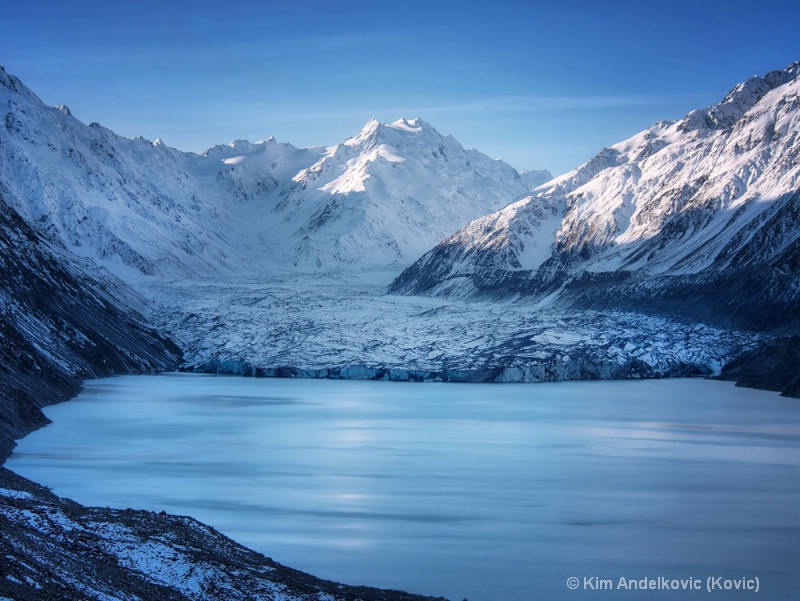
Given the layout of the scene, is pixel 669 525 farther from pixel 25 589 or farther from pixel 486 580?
pixel 25 589

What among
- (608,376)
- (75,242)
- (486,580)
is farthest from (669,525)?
(75,242)

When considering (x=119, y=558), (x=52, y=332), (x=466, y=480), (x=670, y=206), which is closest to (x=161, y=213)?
(x=670, y=206)

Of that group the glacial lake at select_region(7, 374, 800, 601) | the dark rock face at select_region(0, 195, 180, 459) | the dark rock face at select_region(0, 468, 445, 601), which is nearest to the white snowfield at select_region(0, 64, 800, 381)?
the dark rock face at select_region(0, 195, 180, 459)

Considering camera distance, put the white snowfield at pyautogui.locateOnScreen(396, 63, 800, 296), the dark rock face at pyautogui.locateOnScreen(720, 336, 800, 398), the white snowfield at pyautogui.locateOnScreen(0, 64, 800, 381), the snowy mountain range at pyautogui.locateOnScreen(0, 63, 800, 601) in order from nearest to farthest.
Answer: the snowy mountain range at pyautogui.locateOnScreen(0, 63, 800, 601)
the dark rock face at pyautogui.locateOnScreen(720, 336, 800, 398)
the white snowfield at pyautogui.locateOnScreen(0, 64, 800, 381)
the white snowfield at pyautogui.locateOnScreen(396, 63, 800, 296)

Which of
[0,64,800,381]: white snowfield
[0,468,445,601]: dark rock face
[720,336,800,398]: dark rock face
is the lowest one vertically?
[0,468,445,601]: dark rock face

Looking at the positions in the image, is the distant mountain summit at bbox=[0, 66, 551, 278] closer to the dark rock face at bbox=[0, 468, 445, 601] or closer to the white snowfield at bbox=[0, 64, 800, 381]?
the white snowfield at bbox=[0, 64, 800, 381]

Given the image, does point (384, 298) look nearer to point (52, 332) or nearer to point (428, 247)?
point (52, 332)

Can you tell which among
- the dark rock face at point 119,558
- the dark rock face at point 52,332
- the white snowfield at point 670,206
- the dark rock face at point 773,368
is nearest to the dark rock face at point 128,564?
the dark rock face at point 119,558

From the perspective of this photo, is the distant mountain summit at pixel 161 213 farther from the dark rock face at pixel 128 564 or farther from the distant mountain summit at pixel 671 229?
the dark rock face at pixel 128 564
